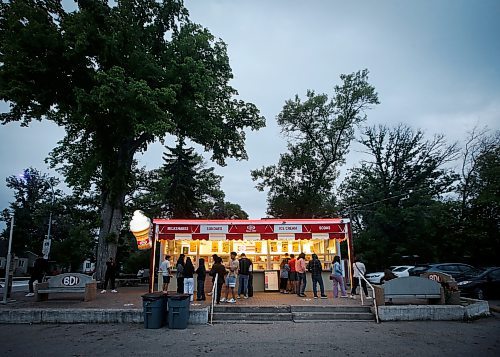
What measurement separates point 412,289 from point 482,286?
664cm

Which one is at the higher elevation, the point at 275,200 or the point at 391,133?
the point at 391,133

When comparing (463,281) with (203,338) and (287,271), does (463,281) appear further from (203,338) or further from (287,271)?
(203,338)

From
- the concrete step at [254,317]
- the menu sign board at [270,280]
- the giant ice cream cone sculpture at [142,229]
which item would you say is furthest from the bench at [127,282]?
the concrete step at [254,317]

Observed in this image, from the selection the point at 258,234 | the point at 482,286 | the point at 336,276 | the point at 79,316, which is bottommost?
the point at 79,316

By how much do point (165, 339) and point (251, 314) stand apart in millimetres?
3186

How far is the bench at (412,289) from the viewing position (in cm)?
1052

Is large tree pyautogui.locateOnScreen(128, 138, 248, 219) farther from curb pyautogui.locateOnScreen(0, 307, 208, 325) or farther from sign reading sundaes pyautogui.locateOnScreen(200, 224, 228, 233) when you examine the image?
curb pyautogui.locateOnScreen(0, 307, 208, 325)

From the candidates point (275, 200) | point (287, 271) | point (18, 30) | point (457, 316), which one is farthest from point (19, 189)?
point (457, 316)

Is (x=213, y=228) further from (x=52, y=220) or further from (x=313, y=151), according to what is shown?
(x=52, y=220)

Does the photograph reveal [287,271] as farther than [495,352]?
Yes

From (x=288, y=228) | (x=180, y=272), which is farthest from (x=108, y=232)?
(x=288, y=228)

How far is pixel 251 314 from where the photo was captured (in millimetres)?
10297

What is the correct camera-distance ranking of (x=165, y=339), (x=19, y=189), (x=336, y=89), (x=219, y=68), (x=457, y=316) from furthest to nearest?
(x=19, y=189) < (x=336, y=89) < (x=219, y=68) < (x=457, y=316) < (x=165, y=339)

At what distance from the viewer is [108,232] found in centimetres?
1898
